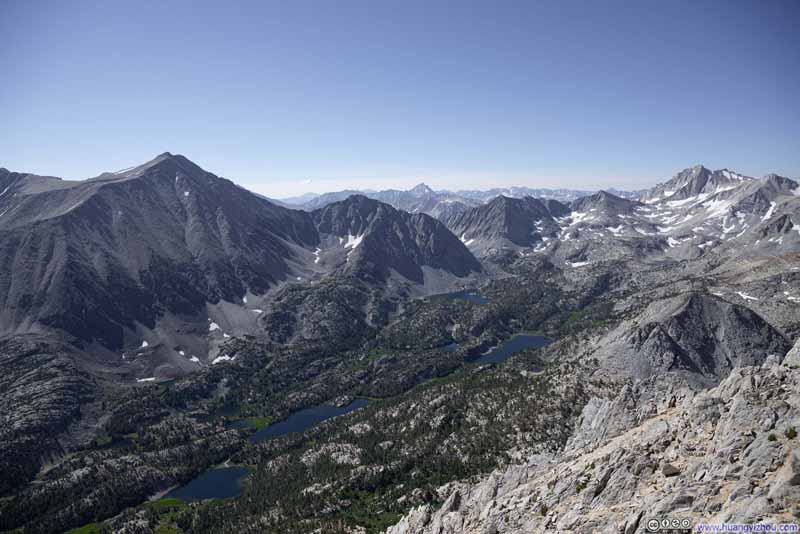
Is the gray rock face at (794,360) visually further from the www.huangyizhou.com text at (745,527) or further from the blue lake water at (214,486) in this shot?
the blue lake water at (214,486)

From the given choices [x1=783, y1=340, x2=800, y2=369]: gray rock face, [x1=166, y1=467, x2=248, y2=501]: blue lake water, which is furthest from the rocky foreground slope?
[x1=166, y1=467, x2=248, y2=501]: blue lake water

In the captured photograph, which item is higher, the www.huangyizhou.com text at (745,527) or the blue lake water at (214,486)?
the www.huangyizhou.com text at (745,527)

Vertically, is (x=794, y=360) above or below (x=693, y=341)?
above

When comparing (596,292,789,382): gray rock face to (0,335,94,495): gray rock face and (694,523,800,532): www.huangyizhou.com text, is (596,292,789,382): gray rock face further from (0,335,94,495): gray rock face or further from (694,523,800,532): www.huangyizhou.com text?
(0,335,94,495): gray rock face

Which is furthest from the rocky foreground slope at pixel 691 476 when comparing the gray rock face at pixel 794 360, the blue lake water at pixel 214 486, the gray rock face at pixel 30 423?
the gray rock face at pixel 30 423

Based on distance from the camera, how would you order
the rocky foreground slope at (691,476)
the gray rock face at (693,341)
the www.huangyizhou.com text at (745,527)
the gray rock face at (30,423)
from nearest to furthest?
1. the www.huangyizhou.com text at (745,527)
2. the rocky foreground slope at (691,476)
3. the gray rock face at (30,423)
4. the gray rock face at (693,341)

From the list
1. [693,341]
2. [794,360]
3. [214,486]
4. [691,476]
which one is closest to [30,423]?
[214,486]

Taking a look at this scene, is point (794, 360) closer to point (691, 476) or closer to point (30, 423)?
point (691, 476)
